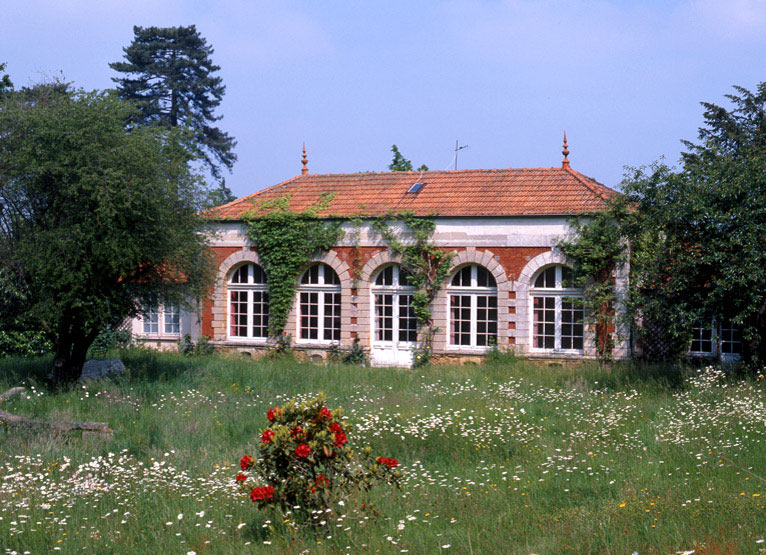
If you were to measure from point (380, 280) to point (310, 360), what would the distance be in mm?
2815

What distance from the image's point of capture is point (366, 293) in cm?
1916

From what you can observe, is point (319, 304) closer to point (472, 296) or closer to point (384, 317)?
point (384, 317)

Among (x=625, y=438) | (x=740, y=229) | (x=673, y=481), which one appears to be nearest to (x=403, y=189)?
(x=740, y=229)

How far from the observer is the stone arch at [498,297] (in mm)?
17844

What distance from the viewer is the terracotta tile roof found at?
17906 millimetres

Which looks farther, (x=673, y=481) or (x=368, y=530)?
(x=673, y=481)

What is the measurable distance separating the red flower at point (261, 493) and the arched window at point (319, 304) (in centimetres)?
1385

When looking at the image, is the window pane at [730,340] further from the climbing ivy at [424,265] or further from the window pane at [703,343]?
the climbing ivy at [424,265]

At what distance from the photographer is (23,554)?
19.0 feet

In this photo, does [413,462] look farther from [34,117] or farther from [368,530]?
[34,117]

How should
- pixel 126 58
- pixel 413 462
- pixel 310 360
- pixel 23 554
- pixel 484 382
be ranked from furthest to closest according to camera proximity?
pixel 126 58 < pixel 310 360 < pixel 484 382 < pixel 413 462 < pixel 23 554

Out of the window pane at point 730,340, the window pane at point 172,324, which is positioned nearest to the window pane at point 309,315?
the window pane at point 172,324

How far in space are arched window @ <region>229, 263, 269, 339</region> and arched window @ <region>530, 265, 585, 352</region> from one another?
24.5 feet

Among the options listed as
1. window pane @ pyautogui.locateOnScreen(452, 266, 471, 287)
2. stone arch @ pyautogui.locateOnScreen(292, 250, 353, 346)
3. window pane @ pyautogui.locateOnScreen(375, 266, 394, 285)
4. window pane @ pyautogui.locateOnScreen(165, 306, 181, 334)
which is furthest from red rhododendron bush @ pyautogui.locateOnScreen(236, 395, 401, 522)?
window pane @ pyautogui.locateOnScreen(165, 306, 181, 334)
